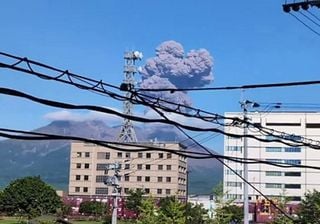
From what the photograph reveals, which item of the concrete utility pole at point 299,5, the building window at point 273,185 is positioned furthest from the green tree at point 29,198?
the concrete utility pole at point 299,5

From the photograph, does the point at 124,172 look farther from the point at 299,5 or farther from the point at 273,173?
the point at 299,5

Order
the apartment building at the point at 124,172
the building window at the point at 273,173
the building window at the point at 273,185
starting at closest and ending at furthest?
the building window at the point at 273,185 < the building window at the point at 273,173 < the apartment building at the point at 124,172

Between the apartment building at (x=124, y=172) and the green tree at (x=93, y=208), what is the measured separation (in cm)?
1644

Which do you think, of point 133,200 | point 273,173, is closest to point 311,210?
point 133,200

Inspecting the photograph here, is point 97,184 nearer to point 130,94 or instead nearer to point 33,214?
point 33,214

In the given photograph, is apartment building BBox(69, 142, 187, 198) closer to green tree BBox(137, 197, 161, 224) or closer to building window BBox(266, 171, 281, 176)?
building window BBox(266, 171, 281, 176)

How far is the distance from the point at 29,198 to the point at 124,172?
47258 mm

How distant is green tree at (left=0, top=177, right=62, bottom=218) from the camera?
218ft

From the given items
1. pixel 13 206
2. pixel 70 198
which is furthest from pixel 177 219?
pixel 70 198

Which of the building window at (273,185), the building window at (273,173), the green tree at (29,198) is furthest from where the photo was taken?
the building window at (273,173)

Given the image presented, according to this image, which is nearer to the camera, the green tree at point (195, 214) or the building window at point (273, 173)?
the green tree at point (195, 214)

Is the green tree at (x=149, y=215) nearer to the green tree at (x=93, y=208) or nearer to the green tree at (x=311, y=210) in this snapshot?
the green tree at (x=311, y=210)

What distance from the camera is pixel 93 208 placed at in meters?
91.6

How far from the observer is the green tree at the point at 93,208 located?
90387 mm
